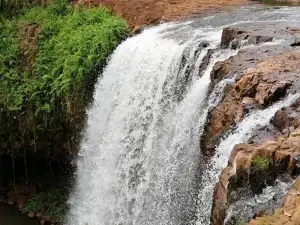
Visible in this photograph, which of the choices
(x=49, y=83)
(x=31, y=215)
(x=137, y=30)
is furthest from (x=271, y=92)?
(x=31, y=215)

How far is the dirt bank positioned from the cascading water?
34.0 inches

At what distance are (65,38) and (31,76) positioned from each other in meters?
1.18

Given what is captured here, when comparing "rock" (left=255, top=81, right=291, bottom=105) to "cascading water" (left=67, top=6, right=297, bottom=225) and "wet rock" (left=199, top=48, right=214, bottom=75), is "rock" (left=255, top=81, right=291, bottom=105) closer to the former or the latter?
"cascading water" (left=67, top=6, right=297, bottom=225)

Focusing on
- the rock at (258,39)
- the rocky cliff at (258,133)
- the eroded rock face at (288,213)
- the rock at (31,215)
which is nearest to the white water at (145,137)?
the rocky cliff at (258,133)

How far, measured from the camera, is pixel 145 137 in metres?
8.56

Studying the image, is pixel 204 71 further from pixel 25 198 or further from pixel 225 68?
pixel 25 198

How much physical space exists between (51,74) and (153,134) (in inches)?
143

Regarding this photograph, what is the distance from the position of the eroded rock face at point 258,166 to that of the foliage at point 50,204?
22.1ft

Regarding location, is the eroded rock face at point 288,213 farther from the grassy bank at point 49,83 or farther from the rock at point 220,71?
the grassy bank at point 49,83

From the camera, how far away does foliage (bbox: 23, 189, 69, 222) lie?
446 inches

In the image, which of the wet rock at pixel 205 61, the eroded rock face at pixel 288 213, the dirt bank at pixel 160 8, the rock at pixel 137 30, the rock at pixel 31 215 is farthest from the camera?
the dirt bank at pixel 160 8

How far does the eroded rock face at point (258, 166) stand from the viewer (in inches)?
190

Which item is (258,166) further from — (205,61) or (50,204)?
(50,204)

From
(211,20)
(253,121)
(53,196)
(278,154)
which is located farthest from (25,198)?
(278,154)
